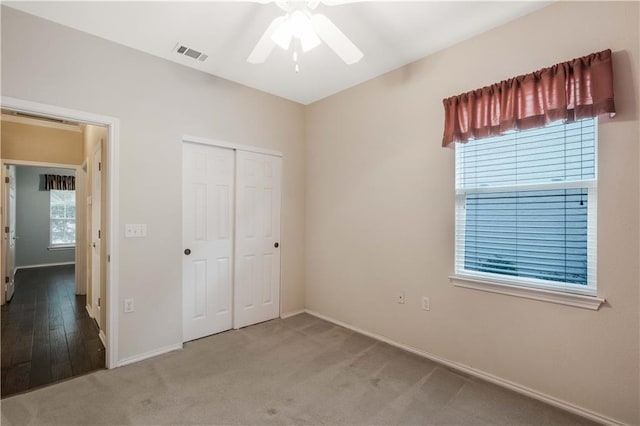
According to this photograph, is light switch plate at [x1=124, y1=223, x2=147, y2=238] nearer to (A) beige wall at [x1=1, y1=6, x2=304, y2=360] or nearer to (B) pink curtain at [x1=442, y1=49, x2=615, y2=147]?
(A) beige wall at [x1=1, y1=6, x2=304, y2=360]

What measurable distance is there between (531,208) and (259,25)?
2479 millimetres

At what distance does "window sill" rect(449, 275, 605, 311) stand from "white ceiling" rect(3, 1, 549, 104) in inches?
78.2

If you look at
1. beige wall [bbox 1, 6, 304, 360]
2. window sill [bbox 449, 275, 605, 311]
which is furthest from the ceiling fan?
window sill [bbox 449, 275, 605, 311]

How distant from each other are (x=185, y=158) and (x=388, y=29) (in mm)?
2187

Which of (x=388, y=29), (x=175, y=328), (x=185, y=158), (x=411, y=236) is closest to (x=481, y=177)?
(x=411, y=236)

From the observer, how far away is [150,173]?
2.67 metres

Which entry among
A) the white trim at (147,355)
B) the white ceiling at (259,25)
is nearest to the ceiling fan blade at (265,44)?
the white ceiling at (259,25)

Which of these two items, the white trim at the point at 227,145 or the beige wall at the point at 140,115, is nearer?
the beige wall at the point at 140,115

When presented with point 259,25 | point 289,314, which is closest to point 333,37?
point 259,25

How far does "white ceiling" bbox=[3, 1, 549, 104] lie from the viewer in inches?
81.0

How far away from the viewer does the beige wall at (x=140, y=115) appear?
85.6 inches

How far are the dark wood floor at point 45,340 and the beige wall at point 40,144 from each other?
2.14 metres

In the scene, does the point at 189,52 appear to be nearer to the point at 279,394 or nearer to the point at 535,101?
the point at 535,101

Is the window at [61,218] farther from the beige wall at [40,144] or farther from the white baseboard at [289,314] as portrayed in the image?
the white baseboard at [289,314]
